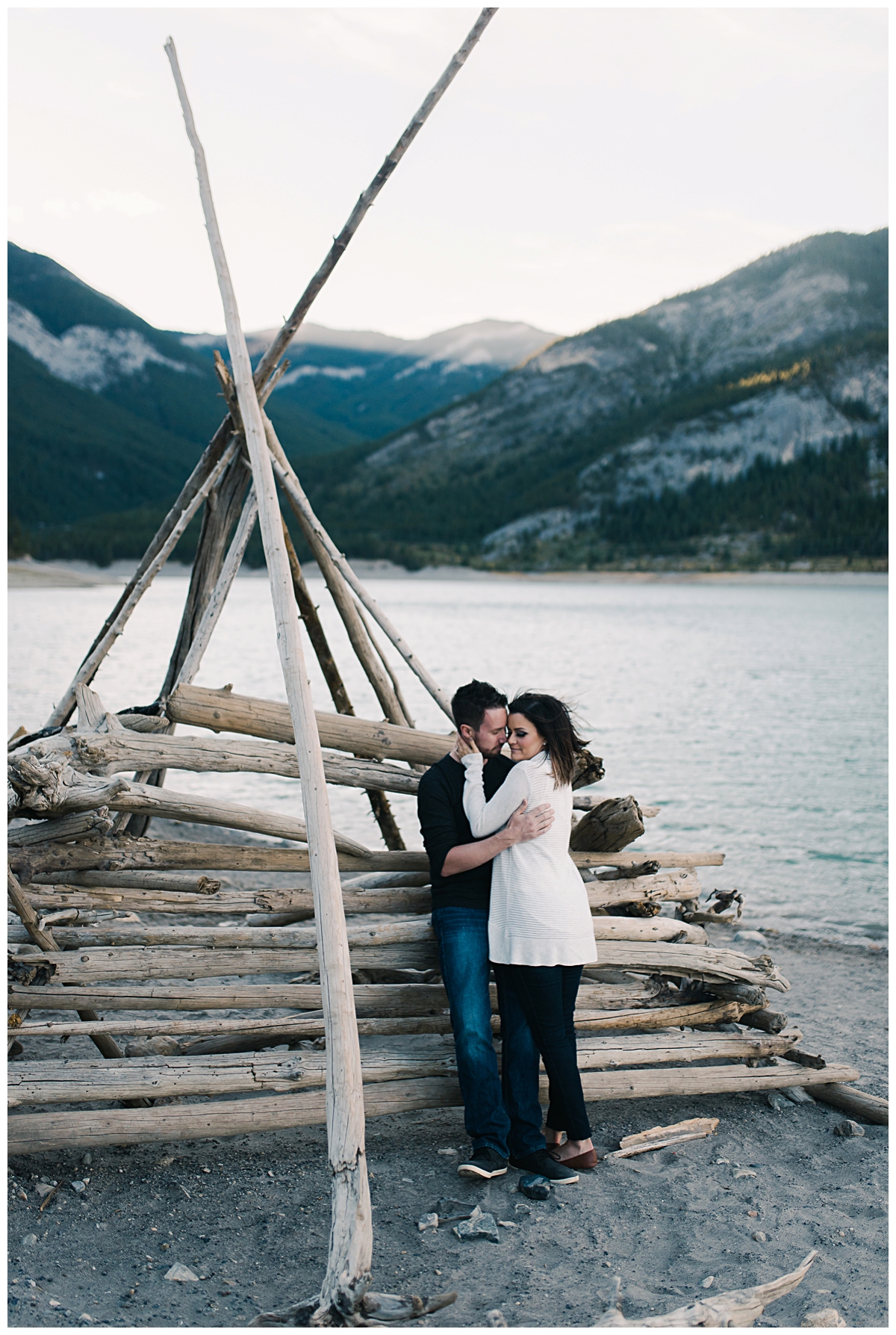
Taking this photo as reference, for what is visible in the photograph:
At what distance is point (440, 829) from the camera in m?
3.29

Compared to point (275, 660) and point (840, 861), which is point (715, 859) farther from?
point (275, 660)

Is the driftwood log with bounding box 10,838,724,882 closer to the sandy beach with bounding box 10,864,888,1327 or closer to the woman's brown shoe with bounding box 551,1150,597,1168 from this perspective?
the sandy beach with bounding box 10,864,888,1327

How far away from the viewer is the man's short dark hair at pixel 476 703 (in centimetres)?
338

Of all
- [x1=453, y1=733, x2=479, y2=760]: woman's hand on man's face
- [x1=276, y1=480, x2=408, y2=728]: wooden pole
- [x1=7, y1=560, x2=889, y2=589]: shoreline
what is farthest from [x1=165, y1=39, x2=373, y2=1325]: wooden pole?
[x1=7, y1=560, x2=889, y2=589]: shoreline

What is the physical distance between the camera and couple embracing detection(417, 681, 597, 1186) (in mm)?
3029

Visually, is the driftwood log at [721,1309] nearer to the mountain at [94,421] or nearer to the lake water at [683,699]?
the lake water at [683,699]

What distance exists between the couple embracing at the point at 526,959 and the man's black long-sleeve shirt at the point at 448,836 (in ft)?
0.25

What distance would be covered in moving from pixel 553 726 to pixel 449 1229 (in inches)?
59.1

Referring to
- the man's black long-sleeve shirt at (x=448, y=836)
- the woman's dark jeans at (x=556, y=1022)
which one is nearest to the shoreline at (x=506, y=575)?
the man's black long-sleeve shirt at (x=448, y=836)

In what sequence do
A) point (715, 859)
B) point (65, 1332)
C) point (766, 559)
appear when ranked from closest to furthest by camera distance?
1. point (65, 1332)
2. point (715, 859)
3. point (766, 559)

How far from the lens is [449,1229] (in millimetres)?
2799

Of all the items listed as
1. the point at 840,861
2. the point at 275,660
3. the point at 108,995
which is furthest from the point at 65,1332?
the point at 275,660

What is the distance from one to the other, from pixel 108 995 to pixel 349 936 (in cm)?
86

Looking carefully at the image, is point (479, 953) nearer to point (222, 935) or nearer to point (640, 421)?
point (222, 935)
